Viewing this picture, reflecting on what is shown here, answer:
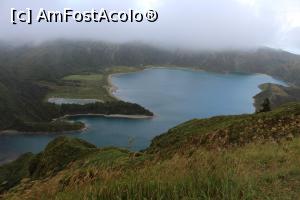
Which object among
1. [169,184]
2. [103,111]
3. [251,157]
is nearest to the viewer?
[169,184]

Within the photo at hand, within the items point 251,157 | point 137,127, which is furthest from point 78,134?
point 251,157

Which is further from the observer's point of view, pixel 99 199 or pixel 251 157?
pixel 251 157

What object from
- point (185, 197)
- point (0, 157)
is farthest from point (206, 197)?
point (0, 157)

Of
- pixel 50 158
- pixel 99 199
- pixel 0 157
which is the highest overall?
pixel 99 199

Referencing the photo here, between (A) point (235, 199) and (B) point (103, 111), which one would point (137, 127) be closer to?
(B) point (103, 111)

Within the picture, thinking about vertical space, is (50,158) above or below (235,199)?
below

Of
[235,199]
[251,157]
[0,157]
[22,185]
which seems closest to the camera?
[235,199]

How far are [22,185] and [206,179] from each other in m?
2.74

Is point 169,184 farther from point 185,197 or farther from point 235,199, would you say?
point 235,199

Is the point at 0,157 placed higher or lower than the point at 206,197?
lower

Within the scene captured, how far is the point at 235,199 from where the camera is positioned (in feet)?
17.5

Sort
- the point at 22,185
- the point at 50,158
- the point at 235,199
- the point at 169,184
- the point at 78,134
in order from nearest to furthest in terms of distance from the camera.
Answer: the point at 235,199
the point at 169,184
the point at 22,185
the point at 50,158
the point at 78,134

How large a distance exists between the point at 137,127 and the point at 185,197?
157 m

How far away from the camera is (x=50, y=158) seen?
47969 millimetres
